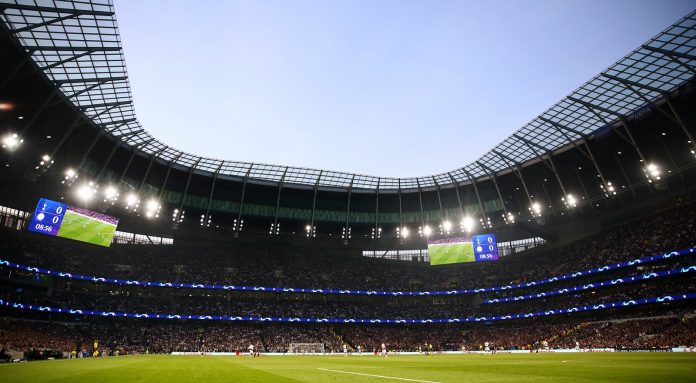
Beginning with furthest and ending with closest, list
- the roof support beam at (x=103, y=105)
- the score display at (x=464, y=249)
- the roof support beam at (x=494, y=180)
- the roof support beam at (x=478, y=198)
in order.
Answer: the roof support beam at (x=478, y=198), the roof support beam at (x=494, y=180), the score display at (x=464, y=249), the roof support beam at (x=103, y=105)

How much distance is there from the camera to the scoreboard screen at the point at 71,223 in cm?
4603

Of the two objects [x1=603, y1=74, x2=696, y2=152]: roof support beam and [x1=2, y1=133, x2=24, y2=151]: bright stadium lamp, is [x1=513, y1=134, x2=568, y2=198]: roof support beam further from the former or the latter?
[x1=2, y1=133, x2=24, y2=151]: bright stadium lamp

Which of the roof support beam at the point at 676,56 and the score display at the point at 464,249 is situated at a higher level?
the roof support beam at the point at 676,56

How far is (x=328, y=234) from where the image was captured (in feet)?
251

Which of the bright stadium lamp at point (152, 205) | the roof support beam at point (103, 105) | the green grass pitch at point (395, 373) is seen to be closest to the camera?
the green grass pitch at point (395, 373)

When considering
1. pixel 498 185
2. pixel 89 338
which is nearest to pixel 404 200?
pixel 498 185

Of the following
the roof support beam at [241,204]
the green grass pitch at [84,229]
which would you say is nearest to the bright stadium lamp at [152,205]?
the green grass pitch at [84,229]

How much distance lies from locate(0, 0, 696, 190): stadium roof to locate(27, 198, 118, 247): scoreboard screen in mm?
11195

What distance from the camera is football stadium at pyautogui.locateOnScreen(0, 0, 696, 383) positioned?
40625 mm

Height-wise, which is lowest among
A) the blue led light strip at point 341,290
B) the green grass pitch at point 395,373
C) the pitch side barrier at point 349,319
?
the green grass pitch at point 395,373

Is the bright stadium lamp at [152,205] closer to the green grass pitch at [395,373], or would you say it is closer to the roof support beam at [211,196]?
the roof support beam at [211,196]

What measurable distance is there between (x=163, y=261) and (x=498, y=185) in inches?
2325

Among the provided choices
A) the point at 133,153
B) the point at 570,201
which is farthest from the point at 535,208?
the point at 133,153

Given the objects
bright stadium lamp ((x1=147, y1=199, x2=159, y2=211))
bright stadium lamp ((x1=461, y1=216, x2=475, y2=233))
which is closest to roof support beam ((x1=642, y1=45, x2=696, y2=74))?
bright stadium lamp ((x1=461, y1=216, x2=475, y2=233))
